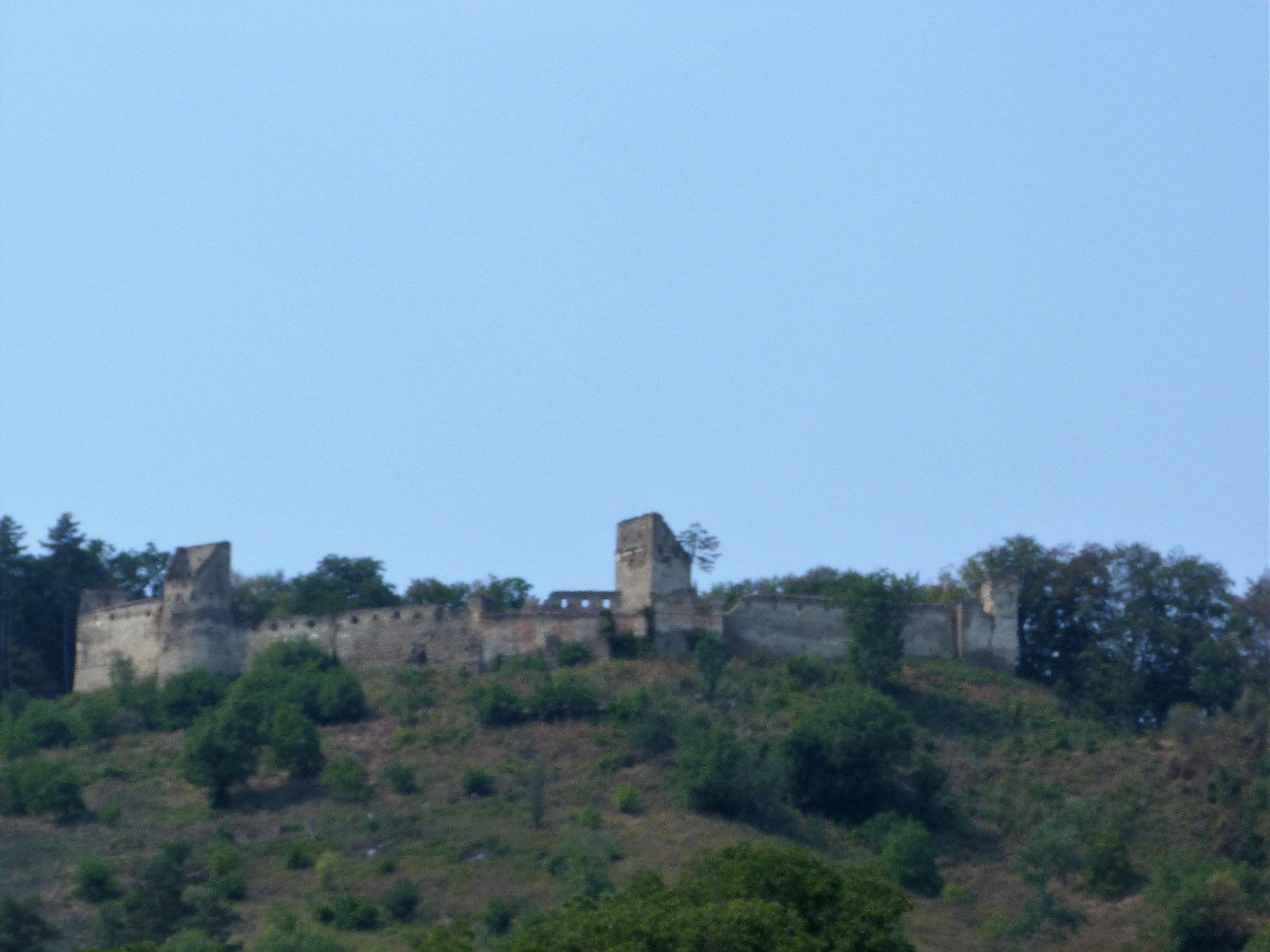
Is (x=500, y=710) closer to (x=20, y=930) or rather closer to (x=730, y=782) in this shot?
(x=730, y=782)

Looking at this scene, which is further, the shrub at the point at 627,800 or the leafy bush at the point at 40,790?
the leafy bush at the point at 40,790

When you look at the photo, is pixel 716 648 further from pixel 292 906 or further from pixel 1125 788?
pixel 292 906

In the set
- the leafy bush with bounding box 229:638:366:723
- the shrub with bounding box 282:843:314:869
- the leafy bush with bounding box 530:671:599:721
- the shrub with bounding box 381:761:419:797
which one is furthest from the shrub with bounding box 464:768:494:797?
the leafy bush with bounding box 229:638:366:723

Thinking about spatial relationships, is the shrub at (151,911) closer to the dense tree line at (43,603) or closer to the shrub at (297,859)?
the shrub at (297,859)

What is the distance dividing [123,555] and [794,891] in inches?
1478

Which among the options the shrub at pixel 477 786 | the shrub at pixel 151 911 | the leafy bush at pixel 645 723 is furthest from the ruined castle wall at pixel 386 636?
the shrub at pixel 151 911

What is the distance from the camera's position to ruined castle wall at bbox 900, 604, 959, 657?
5738cm

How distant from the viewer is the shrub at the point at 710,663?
52.2 metres

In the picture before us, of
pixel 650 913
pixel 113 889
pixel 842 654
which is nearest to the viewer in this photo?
pixel 650 913

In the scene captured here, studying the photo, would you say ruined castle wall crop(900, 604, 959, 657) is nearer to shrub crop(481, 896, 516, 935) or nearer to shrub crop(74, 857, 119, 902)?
shrub crop(481, 896, 516, 935)

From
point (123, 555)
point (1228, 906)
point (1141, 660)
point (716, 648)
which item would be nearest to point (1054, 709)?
point (1141, 660)

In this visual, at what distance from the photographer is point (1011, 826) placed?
157 ft

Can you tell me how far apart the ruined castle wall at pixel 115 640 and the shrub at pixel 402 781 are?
11.0m

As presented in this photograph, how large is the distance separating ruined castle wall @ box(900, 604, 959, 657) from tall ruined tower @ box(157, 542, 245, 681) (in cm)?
1753
